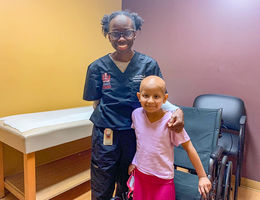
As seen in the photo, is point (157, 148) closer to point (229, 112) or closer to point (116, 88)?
point (116, 88)

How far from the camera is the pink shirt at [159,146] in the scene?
0.91m

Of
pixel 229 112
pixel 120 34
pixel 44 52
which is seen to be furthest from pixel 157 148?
pixel 44 52

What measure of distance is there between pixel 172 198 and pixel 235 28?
1.72 meters

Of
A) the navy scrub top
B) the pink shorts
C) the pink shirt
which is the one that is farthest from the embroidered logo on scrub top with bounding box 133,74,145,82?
the pink shorts

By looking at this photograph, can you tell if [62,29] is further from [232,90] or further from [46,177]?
[232,90]

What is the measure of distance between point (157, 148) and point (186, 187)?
432mm

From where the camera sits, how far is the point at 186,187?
3.83 ft

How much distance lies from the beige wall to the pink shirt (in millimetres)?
1315

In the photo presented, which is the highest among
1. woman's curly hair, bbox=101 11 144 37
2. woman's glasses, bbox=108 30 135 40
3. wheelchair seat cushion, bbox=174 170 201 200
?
Result: woman's curly hair, bbox=101 11 144 37

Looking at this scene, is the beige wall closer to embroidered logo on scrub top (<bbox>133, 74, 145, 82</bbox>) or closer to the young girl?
embroidered logo on scrub top (<bbox>133, 74, 145, 82</bbox>)

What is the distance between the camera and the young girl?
902mm

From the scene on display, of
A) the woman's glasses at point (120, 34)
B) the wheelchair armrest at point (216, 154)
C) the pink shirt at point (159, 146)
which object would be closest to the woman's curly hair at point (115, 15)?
the woman's glasses at point (120, 34)

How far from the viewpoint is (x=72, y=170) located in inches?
72.1

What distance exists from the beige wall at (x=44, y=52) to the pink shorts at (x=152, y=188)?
132cm
